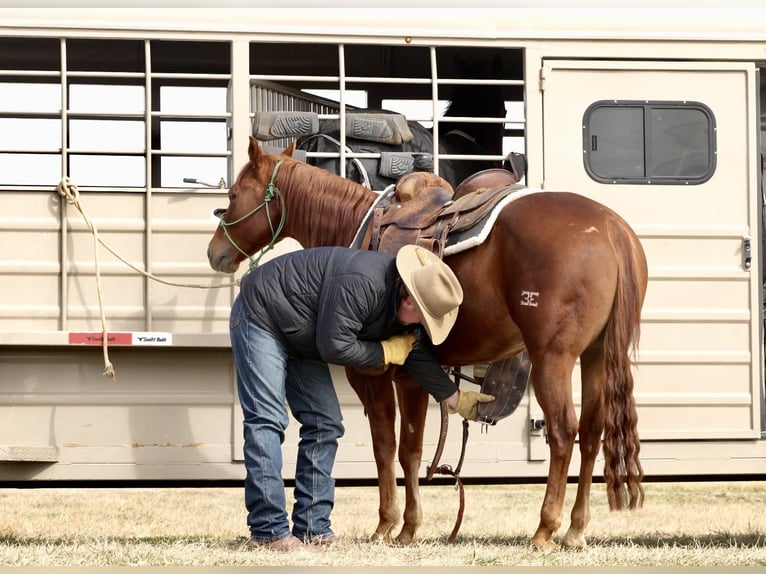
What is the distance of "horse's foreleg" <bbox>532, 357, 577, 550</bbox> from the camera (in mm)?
5207

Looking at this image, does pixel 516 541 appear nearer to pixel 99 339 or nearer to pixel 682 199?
pixel 682 199

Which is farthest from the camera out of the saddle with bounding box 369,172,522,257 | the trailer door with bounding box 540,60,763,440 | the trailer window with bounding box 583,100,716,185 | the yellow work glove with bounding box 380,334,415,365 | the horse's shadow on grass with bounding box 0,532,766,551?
the trailer window with bounding box 583,100,716,185

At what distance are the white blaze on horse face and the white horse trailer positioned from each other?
4.84 ft

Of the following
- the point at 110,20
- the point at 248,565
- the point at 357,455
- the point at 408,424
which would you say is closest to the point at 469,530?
the point at 357,455

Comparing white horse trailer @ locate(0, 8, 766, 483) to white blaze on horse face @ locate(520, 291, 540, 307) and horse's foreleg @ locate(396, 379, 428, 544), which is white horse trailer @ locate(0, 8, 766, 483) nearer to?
horse's foreleg @ locate(396, 379, 428, 544)

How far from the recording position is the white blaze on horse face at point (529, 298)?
523cm

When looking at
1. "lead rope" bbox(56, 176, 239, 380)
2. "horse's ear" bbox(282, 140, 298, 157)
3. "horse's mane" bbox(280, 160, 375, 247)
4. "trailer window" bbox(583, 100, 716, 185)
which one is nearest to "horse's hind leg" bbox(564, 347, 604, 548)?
"horse's mane" bbox(280, 160, 375, 247)

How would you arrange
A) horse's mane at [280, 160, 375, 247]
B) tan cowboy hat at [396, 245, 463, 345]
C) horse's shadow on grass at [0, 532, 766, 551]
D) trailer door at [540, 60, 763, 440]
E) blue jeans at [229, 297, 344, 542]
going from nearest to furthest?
tan cowboy hat at [396, 245, 463, 345] < blue jeans at [229, 297, 344, 542] < horse's shadow on grass at [0, 532, 766, 551] < horse's mane at [280, 160, 375, 247] < trailer door at [540, 60, 763, 440]

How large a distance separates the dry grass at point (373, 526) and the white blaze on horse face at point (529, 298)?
106 cm

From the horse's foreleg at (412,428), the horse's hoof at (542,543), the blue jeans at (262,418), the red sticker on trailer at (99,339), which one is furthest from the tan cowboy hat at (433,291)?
the red sticker on trailer at (99,339)

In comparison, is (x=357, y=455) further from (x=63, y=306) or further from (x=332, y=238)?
(x=63, y=306)

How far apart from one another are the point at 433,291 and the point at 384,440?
1.07 m

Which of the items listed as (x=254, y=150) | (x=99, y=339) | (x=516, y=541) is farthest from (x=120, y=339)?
(x=516, y=541)

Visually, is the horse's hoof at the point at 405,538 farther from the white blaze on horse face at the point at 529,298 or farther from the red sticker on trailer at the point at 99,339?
the red sticker on trailer at the point at 99,339
